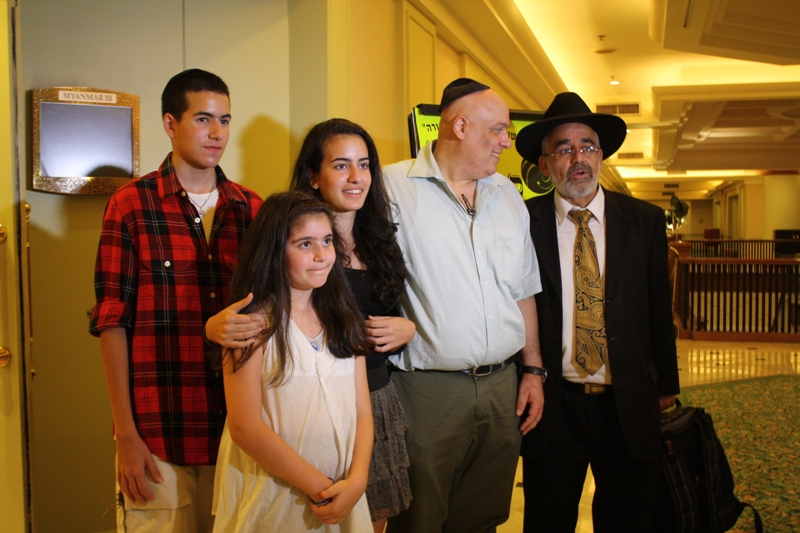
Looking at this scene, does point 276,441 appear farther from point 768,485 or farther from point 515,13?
point 515,13

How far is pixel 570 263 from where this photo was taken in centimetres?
241

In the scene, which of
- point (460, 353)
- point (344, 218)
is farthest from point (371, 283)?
point (460, 353)

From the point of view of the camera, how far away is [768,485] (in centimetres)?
391

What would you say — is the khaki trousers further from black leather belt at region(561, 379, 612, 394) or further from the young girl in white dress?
black leather belt at region(561, 379, 612, 394)

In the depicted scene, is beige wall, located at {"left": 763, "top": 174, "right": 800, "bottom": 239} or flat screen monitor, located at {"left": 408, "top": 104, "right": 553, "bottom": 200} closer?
flat screen monitor, located at {"left": 408, "top": 104, "right": 553, "bottom": 200}

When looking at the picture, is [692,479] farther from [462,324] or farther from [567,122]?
[567,122]

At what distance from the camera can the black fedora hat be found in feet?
8.04

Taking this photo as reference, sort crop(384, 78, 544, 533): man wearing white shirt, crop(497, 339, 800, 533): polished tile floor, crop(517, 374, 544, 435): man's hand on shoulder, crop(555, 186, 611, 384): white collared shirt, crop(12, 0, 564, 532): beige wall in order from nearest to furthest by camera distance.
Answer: crop(384, 78, 544, 533): man wearing white shirt → crop(517, 374, 544, 435): man's hand on shoulder → crop(555, 186, 611, 384): white collared shirt → crop(12, 0, 564, 532): beige wall → crop(497, 339, 800, 533): polished tile floor

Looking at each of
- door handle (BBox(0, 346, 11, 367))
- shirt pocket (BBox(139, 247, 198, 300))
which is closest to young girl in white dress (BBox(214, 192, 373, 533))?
shirt pocket (BBox(139, 247, 198, 300))

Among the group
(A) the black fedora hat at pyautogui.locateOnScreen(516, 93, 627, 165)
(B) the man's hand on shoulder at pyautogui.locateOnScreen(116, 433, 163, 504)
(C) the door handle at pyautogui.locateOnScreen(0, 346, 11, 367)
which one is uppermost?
(A) the black fedora hat at pyautogui.locateOnScreen(516, 93, 627, 165)

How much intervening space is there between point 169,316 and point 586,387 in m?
1.40

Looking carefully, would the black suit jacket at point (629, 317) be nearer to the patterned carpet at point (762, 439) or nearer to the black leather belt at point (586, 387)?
the black leather belt at point (586, 387)

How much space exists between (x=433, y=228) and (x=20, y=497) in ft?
5.14

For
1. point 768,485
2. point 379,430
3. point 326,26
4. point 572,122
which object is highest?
point 326,26
